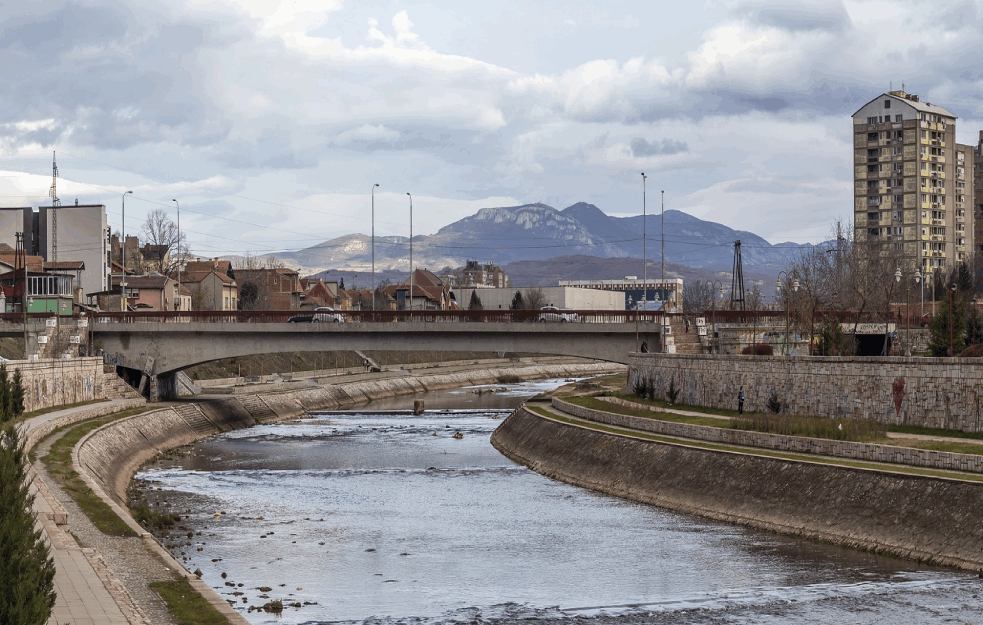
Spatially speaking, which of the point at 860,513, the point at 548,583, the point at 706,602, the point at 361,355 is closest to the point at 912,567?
the point at 860,513

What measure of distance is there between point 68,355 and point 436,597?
65897 mm

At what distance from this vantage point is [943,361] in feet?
168

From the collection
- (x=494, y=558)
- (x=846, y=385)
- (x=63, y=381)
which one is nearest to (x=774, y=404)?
(x=846, y=385)

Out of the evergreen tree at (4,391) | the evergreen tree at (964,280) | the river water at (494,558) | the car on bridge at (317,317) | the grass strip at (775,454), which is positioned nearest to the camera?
the river water at (494,558)

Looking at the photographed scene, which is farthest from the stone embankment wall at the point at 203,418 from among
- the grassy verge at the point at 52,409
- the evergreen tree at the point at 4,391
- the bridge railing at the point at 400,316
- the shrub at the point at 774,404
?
the shrub at the point at 774,404

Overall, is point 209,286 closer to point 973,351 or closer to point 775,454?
point 973,351

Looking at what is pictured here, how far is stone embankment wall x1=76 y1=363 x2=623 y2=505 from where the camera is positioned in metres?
58.4

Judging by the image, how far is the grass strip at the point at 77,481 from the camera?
37188mm

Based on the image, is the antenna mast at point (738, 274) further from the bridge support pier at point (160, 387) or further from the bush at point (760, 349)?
the bridge support pier at point (160, 387)

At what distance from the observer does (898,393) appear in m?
54.1

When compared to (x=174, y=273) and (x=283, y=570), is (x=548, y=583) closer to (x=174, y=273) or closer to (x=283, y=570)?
(x=283, y=570)

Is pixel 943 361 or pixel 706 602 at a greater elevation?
pixel 943 361

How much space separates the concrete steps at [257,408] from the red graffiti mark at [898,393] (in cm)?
6154

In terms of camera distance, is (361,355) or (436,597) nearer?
(436,597)
